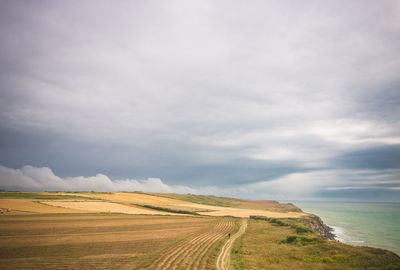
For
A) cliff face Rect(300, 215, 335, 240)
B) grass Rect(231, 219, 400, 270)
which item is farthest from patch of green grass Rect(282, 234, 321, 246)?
cliff face Rect(300, 215, 335, 240)

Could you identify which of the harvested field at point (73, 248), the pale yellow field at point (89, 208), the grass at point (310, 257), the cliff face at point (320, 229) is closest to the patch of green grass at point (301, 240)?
the grass at point (310, 257)

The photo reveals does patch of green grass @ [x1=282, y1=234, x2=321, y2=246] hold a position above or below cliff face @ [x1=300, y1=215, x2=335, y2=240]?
above

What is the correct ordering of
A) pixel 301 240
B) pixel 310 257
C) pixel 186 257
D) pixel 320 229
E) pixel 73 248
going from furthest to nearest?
1. pixel 320 229
2. pixel 301 240
3. pixel 73 248
4. pixel 310 257
5. pixel 186 257

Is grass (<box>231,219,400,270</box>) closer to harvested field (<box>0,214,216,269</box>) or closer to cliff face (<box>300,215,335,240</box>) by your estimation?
harvested field (<box>0,214,216,269</box>)

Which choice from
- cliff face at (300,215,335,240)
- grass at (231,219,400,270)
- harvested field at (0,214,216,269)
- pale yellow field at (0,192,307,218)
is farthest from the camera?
pale yellow field at (0,192,307,218)

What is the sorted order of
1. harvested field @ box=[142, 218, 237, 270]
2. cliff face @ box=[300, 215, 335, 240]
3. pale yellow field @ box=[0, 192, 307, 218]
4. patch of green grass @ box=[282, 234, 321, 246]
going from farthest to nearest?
pale yellow field @ box=[0, 192, 307, 218], cliff face @ box=[300, 215, 335, 240], patch of green grass @ box=[282, 234, 321, 246], harvested field @ box=[142, 218, 237, 270]

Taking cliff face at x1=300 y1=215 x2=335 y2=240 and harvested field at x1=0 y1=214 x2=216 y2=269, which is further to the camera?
cliff face at x1=300 y1=215 x2=335 y2=240

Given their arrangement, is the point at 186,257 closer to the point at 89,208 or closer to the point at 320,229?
the point at 320,229

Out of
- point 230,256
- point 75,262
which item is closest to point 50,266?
point 75,262

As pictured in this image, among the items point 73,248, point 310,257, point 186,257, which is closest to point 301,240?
point 310,257

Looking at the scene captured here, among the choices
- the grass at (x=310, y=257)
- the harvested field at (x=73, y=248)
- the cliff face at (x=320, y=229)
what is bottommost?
the cliff face at (x=320, y=229)

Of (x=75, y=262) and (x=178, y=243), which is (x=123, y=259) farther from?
(x=178, y=243)

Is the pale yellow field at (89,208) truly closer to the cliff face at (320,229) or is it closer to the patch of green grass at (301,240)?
the cliff face at (320,229)

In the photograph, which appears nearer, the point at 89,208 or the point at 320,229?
the point at 320,229
